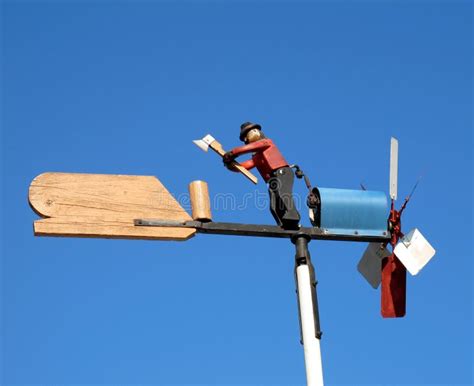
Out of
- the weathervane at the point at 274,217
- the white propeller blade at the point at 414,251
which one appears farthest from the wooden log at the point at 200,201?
the white propeller blade at the point at 414,251

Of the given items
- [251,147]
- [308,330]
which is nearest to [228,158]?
[251,147]

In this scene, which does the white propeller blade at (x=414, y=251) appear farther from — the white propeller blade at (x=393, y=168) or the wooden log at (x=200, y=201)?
the wooden log at (x=200, y=201)

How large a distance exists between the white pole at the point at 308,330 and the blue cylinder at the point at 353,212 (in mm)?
476

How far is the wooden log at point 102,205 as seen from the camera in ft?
17.9

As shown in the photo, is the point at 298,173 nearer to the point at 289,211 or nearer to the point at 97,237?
the point at 289,211

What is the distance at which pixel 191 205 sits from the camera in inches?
229

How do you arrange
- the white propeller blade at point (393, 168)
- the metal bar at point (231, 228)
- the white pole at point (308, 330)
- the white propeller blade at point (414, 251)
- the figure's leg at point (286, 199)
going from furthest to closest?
the white propeller blade at point (393, 168) → the white propeller blade at point (414, 251) → the figure's leg at point (286, 199) → the metal bar at point (231, 228) → the white pole at point (308, 330)

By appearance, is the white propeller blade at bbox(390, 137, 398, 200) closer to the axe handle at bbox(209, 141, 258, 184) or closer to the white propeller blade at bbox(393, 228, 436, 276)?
the white propeller blade at bbox(393, 228, 436, 276)

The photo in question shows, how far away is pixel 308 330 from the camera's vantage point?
220 inches

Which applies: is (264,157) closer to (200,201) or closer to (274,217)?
(274,217)

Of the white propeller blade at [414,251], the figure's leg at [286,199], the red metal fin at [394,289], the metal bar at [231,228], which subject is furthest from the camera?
the red metal fin at [394,289]

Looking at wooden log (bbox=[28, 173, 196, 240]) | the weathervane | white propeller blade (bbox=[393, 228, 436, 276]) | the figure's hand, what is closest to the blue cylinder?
the weathervane

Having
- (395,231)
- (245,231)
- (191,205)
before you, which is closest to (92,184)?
(191,205)

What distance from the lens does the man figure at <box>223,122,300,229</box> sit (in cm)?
596
